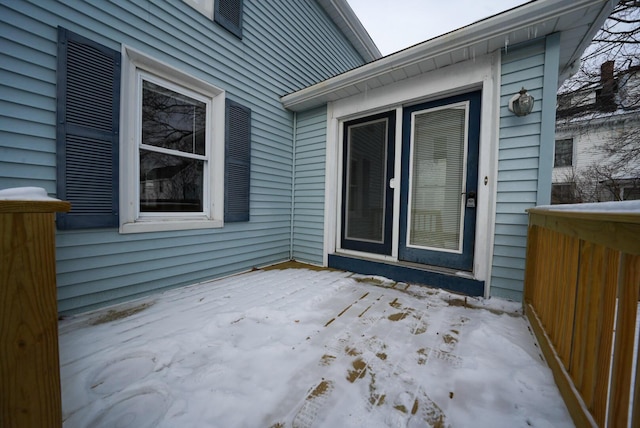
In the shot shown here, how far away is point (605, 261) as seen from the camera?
2.97ft

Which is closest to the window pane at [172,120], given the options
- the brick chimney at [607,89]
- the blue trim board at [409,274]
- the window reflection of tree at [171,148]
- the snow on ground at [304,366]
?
the window reflection of tree at [171,148]

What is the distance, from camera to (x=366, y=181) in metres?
3.29

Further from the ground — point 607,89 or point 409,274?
point 607,89

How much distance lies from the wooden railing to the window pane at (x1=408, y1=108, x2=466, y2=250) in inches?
40.8

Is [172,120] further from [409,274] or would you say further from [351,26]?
[351,26]

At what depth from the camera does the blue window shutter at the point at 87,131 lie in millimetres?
1790

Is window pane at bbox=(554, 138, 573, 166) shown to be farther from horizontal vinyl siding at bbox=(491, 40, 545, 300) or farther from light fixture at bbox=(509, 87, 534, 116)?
light fixture at bbox=(509, 87, 534, 116)

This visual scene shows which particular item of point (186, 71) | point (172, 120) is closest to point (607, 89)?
point (186, 71)

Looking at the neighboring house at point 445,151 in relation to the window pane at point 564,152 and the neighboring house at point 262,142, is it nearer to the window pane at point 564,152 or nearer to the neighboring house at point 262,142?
the neighboring house at point 262,142

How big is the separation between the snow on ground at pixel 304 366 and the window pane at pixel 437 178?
0.81 metres

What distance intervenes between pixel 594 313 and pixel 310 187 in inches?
121

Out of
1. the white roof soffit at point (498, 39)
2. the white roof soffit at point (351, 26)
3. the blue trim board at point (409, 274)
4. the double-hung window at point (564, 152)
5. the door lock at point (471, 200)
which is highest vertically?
the white roof soffit at point (351, 26)

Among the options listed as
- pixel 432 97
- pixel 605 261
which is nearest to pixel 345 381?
pixel 605 261

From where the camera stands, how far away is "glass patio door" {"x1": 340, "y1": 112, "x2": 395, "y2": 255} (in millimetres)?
3047
